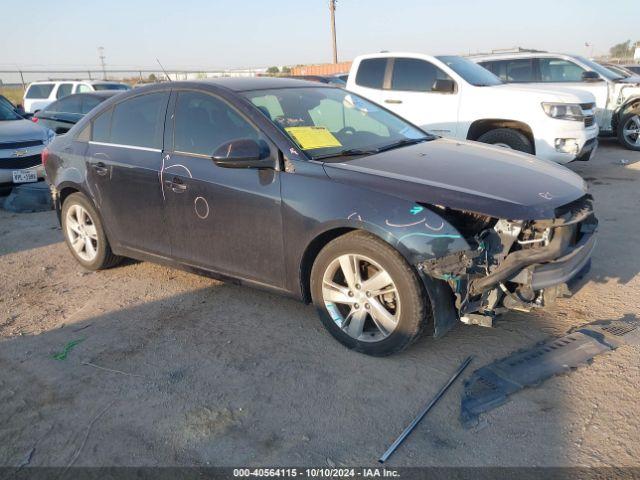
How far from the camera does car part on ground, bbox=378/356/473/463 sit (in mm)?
2541

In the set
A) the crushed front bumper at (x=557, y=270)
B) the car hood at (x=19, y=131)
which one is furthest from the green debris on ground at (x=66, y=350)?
the car hood at (x=19, y=131)

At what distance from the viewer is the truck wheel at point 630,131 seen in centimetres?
1062

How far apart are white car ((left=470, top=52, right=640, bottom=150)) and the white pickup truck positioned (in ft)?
8.09

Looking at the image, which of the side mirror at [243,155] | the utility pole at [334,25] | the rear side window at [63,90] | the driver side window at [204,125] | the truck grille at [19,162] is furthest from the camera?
the utility pole at [334,25]

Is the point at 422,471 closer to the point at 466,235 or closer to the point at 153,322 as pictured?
the point at 466,235

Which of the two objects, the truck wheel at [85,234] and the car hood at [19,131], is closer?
the truck wheel at [85,234]

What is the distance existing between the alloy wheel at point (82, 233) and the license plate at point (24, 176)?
3542 millimetres

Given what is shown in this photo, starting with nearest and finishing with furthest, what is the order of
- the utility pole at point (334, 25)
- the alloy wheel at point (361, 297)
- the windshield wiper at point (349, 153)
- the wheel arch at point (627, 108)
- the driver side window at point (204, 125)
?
the alloy wheel at point (361, 297) < the windshield wiper at point (349, 153) < the driver side window at point (204, 125) < the wheel arch at point (627, 108) < the utility pole at point (334, 25)

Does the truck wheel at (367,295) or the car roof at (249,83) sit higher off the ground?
the car roof at (249,83)

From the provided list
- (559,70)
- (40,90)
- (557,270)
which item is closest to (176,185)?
(557,270)

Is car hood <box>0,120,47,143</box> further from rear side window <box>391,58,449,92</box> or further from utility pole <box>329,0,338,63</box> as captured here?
utility pole <box>329,0,338,63</box>

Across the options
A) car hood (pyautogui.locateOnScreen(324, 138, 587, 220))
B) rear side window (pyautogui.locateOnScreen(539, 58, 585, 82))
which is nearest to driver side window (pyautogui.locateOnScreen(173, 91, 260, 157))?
car hood (pyautogui.locateOnScreen(324, 138, 587, 220))

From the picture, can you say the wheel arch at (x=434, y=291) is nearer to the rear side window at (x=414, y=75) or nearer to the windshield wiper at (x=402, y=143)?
the windshield wiper at (x=402, y=143)

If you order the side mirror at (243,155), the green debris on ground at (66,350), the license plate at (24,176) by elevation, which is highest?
the side mirror at (243,155)
